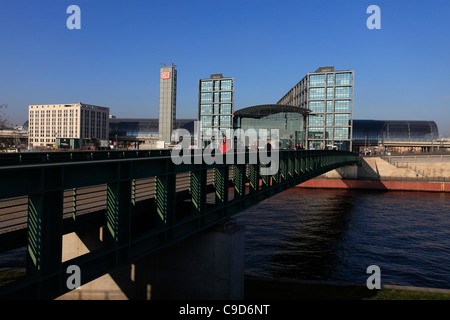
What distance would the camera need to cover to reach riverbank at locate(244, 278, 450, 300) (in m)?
14.5

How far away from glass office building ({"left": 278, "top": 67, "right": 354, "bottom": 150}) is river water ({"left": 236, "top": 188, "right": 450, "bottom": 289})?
46.9 metres

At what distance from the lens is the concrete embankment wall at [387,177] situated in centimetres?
6100

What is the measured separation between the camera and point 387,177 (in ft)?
220

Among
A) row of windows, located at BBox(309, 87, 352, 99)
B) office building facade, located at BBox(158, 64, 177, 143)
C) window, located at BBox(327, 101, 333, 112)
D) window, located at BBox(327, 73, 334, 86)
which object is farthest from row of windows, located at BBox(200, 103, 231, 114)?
window, located at BBox(327, 73, 334, 86)

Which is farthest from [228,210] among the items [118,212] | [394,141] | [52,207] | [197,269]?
[394,141]

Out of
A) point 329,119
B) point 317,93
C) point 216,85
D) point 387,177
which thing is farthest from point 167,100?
point 387,177

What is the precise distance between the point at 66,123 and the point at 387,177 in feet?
492

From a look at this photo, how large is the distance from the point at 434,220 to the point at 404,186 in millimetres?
28437

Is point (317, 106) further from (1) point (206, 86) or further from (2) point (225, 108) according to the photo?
(1) point (206, 86)

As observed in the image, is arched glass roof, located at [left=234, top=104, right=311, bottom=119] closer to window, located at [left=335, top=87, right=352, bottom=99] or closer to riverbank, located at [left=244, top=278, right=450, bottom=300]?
window, located at [left=335, top=87, right=352, bottom=99]

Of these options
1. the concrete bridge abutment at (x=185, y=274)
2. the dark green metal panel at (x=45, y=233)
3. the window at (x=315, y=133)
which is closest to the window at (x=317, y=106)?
the window at (x=315, y=133)

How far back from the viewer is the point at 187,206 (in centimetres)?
Result: 1442

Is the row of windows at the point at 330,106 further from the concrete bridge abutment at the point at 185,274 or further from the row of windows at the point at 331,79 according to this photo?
the concrete bridge abutment at the point at 185,274
